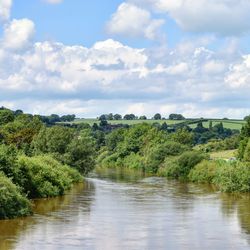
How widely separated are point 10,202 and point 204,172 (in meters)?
52.1

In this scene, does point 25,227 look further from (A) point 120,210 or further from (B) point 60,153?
(B) point 60,153

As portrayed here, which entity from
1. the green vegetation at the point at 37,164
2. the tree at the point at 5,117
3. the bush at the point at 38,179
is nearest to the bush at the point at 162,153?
the green vegetation at the point at 37,164

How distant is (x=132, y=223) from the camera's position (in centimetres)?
4584

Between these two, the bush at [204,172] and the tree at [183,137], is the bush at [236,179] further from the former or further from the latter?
the tree at [183,137]

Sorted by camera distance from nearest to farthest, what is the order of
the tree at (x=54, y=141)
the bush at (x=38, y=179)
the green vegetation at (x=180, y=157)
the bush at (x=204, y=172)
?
the bush at (x=38, y=179) → the green vegetation at (x=180, y=157) → the tree at (x=54, y=141) → the bush at (x=204, y=172)

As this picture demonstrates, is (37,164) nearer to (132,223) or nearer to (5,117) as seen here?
(132,223)

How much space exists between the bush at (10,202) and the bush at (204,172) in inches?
1877

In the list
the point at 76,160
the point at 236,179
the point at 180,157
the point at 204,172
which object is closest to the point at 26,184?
the point at 236,179

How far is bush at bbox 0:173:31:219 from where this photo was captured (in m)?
44.8

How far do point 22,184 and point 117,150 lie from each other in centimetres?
10941

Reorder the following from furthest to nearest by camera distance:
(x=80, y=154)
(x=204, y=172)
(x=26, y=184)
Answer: (x=204, y=172) → (x=80, y=154) → (x=26, y=184)

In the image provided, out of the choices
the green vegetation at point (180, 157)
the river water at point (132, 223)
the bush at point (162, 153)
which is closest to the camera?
the river water at point (132, 223)

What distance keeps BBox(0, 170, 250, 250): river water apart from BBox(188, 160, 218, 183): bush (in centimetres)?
2307

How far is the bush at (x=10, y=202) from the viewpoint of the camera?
44.8 metres
